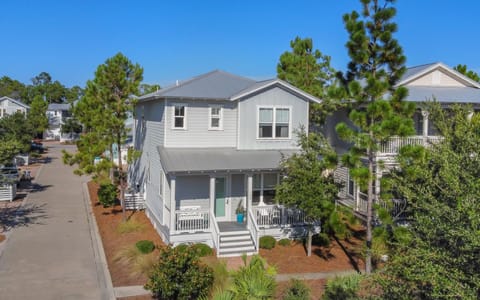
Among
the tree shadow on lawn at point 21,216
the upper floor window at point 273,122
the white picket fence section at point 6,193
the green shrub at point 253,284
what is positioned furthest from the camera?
the white picket fence section at point 6,193

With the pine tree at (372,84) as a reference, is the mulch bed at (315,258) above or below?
below

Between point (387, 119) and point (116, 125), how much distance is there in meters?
13.5

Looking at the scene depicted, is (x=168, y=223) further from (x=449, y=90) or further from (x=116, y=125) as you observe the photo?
(x=449, y=90)

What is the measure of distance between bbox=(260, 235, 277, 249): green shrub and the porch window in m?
2.31

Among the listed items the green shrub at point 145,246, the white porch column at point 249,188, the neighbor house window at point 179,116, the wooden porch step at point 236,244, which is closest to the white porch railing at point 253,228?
the wooden porch step at point 236,244

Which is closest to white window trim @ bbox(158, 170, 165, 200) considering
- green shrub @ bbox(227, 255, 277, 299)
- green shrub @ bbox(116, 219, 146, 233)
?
green shrub @ bbox(116, 219, 146, 233)

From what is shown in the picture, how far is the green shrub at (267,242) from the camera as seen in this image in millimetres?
19188

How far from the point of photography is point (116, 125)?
2217 cm

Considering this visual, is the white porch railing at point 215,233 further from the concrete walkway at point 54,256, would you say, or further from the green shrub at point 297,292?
the green shrub at point 297,292

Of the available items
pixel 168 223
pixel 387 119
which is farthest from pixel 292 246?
pixel 387 119

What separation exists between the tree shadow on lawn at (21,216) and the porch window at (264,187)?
11.4 metres

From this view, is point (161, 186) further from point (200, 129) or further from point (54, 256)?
point (54, 256)

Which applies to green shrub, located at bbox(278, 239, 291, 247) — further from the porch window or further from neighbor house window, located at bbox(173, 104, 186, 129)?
neighbor house window, located at bbox(173, 104, 186, 129)

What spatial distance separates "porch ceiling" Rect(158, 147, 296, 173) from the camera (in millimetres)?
18750
